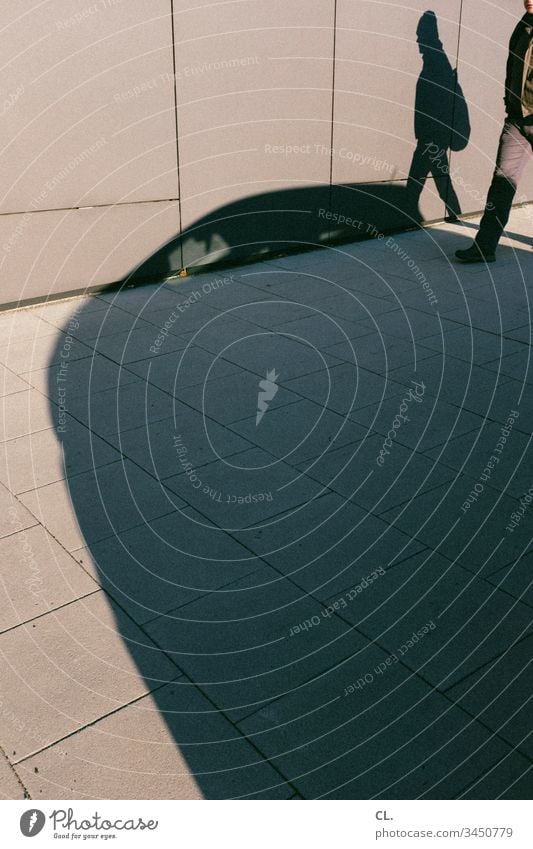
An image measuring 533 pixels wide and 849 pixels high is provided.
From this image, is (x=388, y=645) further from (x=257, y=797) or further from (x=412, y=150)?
(x=412, y=150)

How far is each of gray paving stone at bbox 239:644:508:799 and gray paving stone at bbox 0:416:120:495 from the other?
6.57 ft

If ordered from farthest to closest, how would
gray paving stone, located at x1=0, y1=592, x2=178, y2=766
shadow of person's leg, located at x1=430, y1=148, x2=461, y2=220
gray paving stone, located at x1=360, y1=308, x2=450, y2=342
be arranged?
shadow of person's leg, located at x1=430, y1=148, x2=461, y2=220 → gray paving stone, located at x1=360, y1=308, x2=450, y2=342 → gray paving stone, located at x1=0, y1=592, x2=178, y2=766

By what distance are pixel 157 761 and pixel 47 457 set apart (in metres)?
2.27

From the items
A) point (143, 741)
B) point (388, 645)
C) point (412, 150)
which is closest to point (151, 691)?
point (143, 741)

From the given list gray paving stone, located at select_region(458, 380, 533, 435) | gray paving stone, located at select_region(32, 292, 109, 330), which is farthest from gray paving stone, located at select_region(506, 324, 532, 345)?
gray paving stone, located at select_region(32, 292, 109, 330)

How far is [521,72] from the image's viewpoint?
301 inches

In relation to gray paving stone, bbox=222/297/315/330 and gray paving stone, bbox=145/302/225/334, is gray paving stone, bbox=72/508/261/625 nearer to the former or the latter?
gray paving stone, bbox=145/302/225/334

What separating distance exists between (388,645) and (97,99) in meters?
5.44

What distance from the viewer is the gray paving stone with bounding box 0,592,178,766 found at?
9.25ft

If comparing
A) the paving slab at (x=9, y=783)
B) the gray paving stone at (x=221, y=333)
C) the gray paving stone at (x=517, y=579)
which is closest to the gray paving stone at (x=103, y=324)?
the gray paving stone at (x=221, y=333)

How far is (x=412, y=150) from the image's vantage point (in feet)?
30.5

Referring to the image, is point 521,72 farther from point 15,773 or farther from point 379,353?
point 15,773

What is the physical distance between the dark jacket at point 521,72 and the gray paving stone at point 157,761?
689 cm

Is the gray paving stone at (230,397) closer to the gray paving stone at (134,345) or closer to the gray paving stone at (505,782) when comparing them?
the gray paving stone at (134,345)
